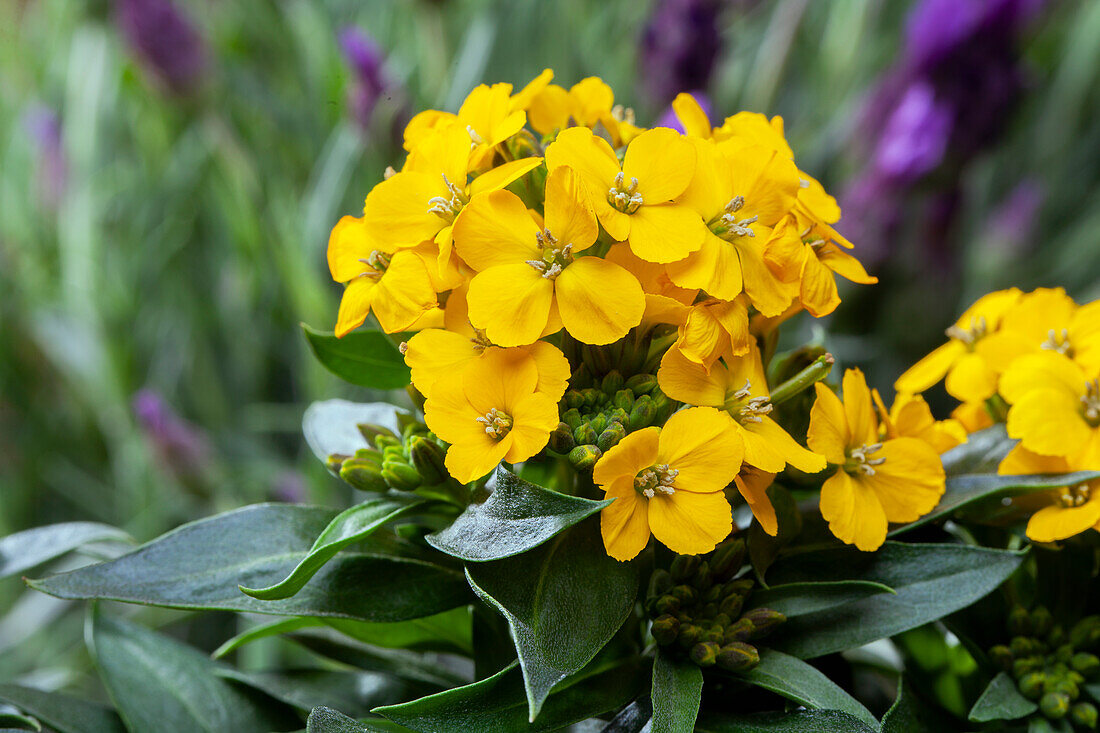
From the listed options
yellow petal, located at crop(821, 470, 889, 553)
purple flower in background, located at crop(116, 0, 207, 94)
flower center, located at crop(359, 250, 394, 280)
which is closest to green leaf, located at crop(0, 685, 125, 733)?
flower center, located at crop(359, 250, 394, 280)

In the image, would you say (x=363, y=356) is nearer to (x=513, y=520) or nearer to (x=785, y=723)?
(x=513, y=520)

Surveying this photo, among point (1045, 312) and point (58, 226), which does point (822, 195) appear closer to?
point (1045, 312)

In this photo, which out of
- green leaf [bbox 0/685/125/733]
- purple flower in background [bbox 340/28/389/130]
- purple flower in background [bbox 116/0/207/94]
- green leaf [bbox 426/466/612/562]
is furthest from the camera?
A: purple flower in background [bbox 116/0/207/94]

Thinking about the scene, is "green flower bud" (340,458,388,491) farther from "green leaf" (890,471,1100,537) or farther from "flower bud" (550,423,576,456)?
"green leaf" (890,471,1100,537)

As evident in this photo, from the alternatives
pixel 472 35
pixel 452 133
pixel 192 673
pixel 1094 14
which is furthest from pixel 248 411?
pixel 1094 14

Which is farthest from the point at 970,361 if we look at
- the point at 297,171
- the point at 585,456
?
the point at 297,171

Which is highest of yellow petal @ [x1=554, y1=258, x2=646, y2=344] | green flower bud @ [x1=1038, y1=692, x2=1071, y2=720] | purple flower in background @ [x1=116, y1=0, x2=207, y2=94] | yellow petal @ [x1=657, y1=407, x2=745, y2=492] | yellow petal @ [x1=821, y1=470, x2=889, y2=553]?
purple flower in background @ [x1=116, y1=0, x2=207, y2=94]
